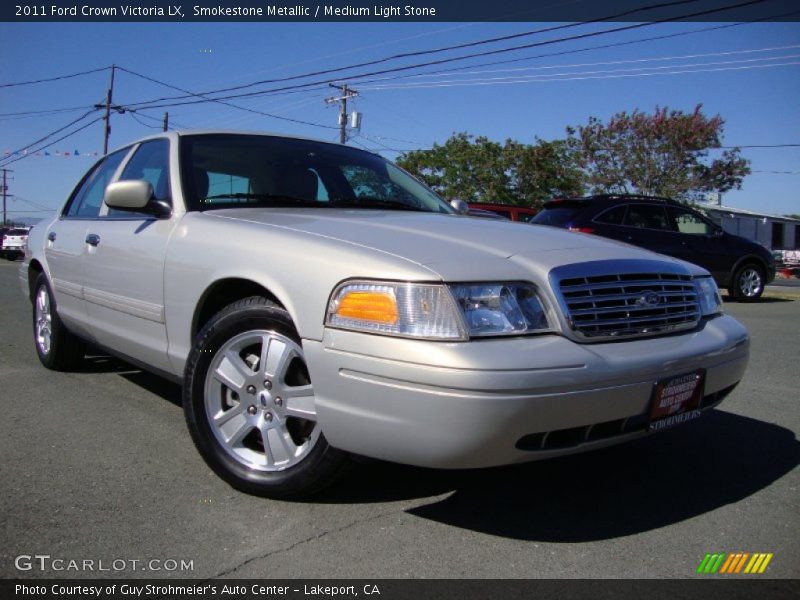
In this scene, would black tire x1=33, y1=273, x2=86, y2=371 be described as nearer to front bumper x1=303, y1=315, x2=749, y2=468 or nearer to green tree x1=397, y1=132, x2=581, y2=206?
front bumper x1=303, y1=315, x2=749, y2=468

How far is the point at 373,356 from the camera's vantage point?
2238mm

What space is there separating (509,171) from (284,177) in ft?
95.4

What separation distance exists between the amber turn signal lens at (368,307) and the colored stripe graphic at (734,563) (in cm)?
133

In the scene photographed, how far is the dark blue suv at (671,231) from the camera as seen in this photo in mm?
10625

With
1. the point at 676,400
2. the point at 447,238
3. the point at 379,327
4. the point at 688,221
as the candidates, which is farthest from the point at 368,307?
the point at 688,221

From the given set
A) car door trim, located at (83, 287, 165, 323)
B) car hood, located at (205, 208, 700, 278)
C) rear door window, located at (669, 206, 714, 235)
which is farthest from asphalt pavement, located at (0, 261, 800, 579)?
rear door window, located at (669, 206, 714, 235)

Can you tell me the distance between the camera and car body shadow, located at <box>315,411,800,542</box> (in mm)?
2605

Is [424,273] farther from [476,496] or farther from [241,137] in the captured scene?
[241,137]

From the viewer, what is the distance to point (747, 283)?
Answer: 1216cm

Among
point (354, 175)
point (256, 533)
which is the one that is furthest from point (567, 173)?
point (256, 533)

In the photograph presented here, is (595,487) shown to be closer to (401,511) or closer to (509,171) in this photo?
(401,511)

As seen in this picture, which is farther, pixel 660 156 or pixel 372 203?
pixel 660 156

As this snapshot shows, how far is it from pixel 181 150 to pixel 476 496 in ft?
7.50

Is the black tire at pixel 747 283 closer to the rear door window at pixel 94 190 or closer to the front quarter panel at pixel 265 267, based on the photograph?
the rear door window at pixel 94 190
